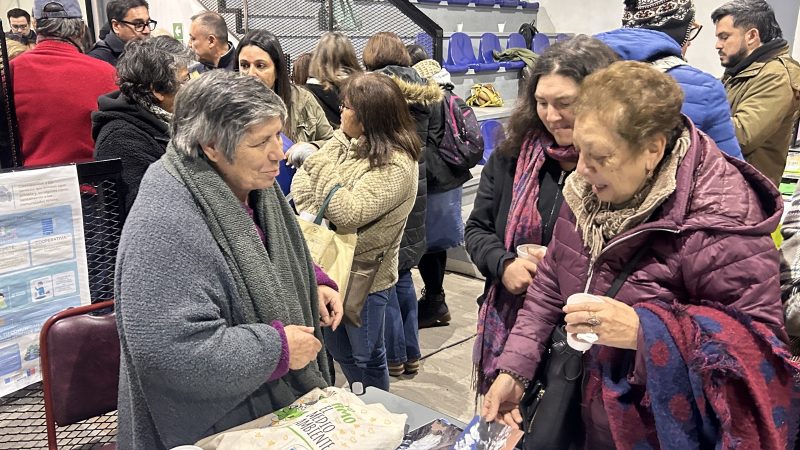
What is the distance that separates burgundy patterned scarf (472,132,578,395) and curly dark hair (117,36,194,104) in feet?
4.66

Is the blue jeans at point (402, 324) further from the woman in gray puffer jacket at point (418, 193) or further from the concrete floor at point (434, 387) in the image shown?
the concrete floor at point (434, 387)

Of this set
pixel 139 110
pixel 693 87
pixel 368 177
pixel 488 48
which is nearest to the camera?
pixel 693 87

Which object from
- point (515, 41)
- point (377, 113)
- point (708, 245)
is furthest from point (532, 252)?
point (515, 41)

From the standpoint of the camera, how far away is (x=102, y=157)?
242cm

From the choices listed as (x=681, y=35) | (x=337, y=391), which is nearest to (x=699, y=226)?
(x=337, y=391)

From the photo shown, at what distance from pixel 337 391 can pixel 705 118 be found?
1.40 m

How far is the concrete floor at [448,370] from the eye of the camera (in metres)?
3.26

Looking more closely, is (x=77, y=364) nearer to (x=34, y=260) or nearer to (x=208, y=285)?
(x=34, y=260)

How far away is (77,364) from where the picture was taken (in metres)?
1.84

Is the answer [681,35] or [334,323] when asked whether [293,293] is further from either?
[681,35]

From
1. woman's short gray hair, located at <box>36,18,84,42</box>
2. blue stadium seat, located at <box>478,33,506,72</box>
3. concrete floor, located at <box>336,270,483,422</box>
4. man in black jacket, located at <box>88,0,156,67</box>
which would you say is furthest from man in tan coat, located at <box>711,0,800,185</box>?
blue stadium seat, located at <box>478,33,506,72</box>

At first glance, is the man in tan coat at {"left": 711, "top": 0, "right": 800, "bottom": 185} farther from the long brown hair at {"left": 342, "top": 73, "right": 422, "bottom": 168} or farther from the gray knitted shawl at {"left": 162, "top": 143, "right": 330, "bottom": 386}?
the gray knitted shawl at {"left": 162, "top": 143, "right": 330, "bottom": 386}

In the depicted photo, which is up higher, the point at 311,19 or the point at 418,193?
the point at 311,19

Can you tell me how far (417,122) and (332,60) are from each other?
68cm
